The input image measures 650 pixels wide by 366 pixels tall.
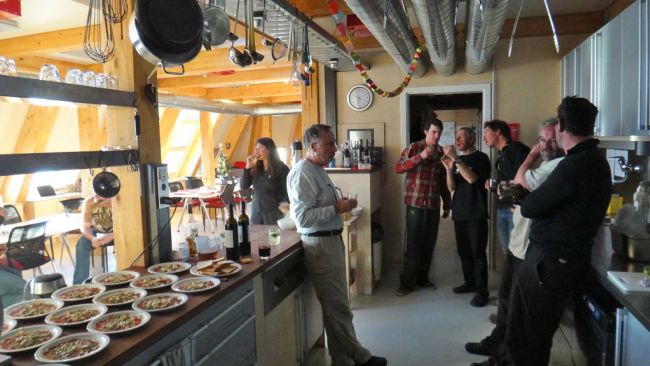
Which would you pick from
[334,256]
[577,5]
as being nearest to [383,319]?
[334,256]

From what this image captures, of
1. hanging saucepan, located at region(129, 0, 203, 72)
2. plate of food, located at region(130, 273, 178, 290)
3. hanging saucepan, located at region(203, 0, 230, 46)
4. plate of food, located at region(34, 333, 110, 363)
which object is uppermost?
hanging saucepan, located at region(203, 0, 230, 46)

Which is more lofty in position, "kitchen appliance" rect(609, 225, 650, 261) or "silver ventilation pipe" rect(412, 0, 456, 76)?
"silver ventilation pipe" rect(412, 0, 456, 76)

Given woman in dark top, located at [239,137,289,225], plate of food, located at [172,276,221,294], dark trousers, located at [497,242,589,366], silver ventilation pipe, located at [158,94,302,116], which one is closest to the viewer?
plate of food, located at [172,276,221,294]

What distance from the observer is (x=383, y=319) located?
373cm

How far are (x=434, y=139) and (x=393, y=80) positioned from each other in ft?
4.01

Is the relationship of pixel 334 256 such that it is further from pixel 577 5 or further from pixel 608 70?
pixel 577 5

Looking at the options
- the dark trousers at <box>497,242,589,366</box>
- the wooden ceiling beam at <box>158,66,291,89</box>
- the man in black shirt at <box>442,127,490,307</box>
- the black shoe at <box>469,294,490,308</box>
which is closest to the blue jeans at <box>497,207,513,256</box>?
the man in black shirt at <box>442,127,490,307</box>

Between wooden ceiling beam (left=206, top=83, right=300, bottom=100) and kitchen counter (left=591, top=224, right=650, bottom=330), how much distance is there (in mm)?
6942

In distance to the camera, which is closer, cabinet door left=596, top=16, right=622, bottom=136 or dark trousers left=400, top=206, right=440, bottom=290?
cabinet door left=596, top=16, right=622, bottom=136

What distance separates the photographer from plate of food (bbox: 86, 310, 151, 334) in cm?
150

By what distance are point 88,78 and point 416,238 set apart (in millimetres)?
3150

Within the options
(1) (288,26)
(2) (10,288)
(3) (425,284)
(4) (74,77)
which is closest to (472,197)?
(3) (425,284)

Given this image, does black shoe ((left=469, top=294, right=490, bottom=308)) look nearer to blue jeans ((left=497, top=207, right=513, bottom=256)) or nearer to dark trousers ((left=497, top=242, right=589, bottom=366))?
blue jeans ((left=497, top=207, right=513, bottom=256))

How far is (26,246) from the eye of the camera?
165 inches
